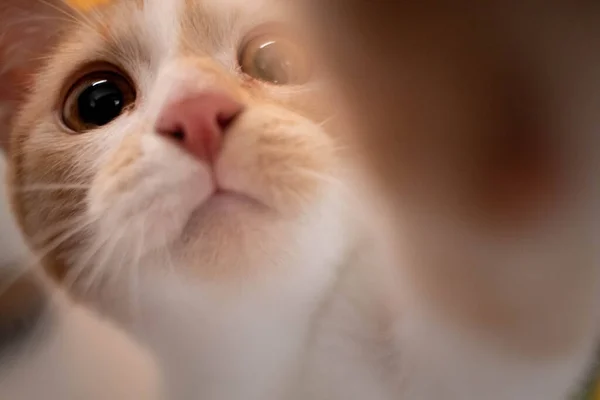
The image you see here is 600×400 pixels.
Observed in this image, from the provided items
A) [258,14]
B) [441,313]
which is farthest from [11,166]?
[441,313]

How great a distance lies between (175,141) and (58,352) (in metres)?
0.15

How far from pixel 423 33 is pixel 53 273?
0.89 feet

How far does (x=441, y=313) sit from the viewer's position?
1.25 feet

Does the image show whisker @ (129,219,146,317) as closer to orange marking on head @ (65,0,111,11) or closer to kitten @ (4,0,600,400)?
kitten @ (4,0,600,400)

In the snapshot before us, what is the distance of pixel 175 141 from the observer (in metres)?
0.36

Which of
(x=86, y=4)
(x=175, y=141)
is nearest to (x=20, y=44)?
(x=86, y=4)

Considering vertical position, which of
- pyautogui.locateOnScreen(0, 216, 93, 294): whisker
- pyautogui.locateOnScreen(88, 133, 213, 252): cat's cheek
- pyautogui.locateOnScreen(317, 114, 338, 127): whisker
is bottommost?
pyautogui.locateOnScreen(0, 216, 93, 294): whisker

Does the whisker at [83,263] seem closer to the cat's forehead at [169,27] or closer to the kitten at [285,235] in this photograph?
the kitten at [285,235]

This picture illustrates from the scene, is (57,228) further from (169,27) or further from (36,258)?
(169,27)

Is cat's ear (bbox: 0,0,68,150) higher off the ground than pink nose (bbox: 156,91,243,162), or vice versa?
cat's ear (bbox: 0,0,68,150)

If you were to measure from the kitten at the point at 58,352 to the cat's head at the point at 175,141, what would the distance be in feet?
0.07

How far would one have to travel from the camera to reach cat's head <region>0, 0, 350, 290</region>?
356 millimetres

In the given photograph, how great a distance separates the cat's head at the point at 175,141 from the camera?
36 cm

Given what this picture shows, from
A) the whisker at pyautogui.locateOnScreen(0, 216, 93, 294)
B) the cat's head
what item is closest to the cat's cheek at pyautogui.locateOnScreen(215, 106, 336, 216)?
the cat's head
